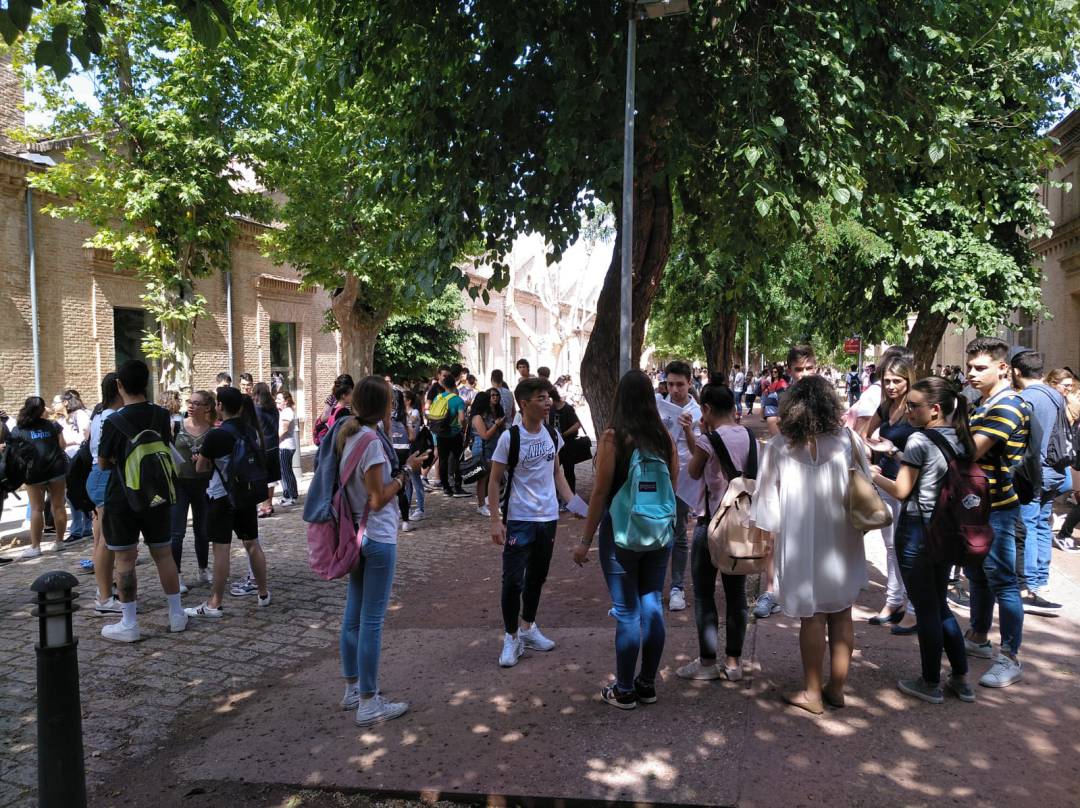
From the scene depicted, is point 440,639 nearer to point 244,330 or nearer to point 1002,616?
point 1002,616

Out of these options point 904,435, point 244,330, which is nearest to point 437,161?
point 904,435

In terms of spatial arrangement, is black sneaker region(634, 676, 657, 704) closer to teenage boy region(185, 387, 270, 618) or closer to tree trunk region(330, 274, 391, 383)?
teenage boy region(185, 387, 270, 618)

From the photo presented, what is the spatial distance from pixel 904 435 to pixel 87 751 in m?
4.77

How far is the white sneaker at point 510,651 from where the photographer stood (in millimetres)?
4934

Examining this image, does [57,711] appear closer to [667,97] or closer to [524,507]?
[524,507]

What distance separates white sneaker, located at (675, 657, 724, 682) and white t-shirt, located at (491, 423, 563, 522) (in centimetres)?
120

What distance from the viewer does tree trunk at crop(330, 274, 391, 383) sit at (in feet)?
56.9

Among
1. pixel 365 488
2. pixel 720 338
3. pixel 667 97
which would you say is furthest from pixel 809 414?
pixel 720 338

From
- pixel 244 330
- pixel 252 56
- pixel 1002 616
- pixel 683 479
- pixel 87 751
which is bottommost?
pixel 87 751

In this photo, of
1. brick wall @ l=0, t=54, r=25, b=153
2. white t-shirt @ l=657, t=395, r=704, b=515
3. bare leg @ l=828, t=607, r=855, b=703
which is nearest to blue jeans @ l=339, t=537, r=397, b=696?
white t-shirt @ l=657, t=395, r=704, b=515

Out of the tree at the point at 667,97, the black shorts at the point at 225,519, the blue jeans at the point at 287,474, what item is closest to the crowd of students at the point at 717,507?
the black shorts at the point at 225,519

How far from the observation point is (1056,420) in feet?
20.1

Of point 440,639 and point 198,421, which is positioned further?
point 198,421

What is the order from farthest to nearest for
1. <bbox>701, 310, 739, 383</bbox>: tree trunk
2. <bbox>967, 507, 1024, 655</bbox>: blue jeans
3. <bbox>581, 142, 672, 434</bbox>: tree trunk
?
<bbox>701, 310, 739, 383</bbox>: tree trunk, <bbox>581, 142, 672, 434</bbox>: tree trunk, <bbox>967, 507, 1024, 655</bbox>: blue jeans
